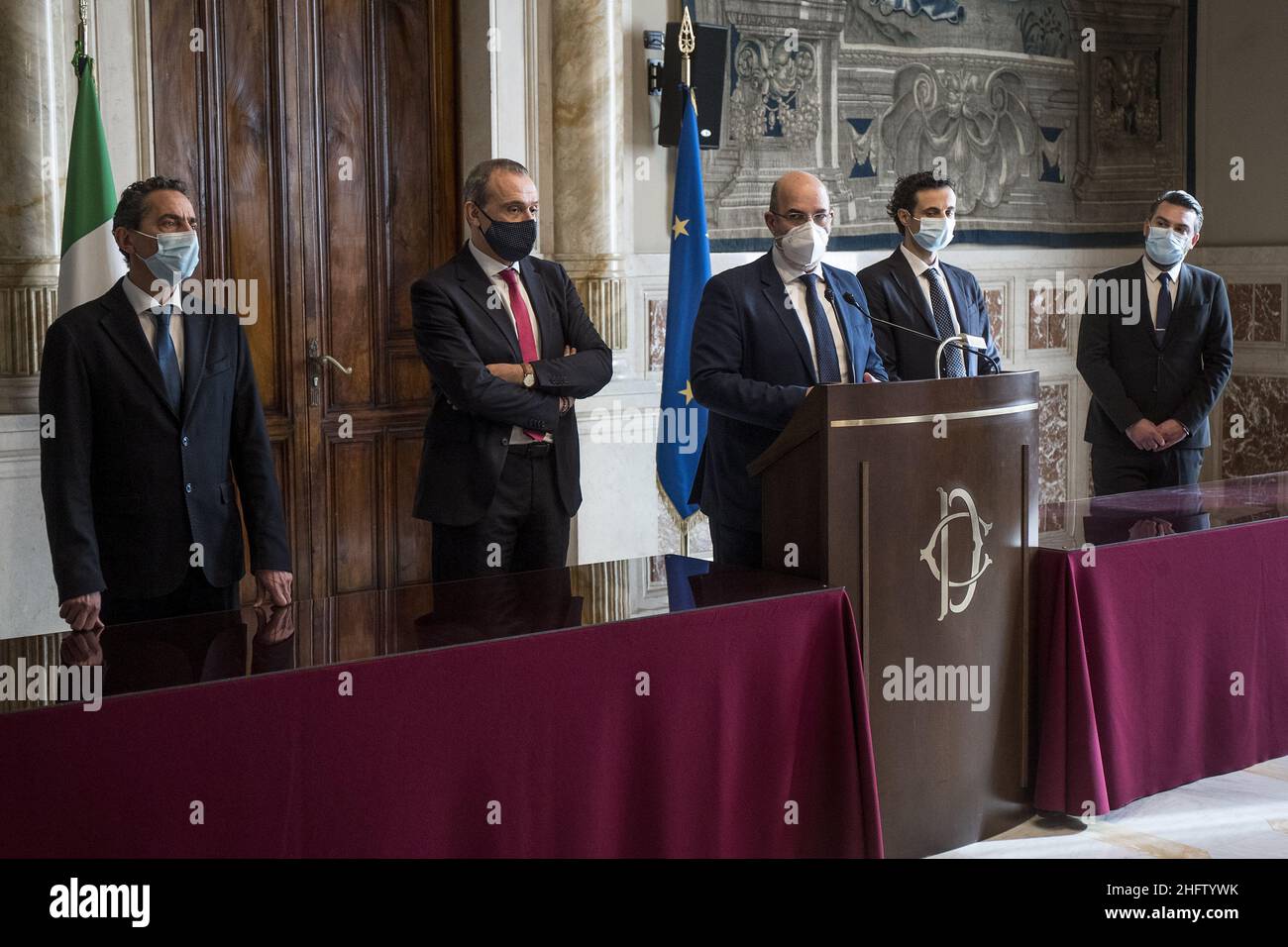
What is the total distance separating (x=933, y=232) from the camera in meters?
4.71

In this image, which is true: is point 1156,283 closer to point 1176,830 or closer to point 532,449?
point 1176,830

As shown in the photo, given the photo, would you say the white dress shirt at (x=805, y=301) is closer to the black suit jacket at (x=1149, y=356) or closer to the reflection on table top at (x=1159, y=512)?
the reflection on table top at (x=1159, y=512)

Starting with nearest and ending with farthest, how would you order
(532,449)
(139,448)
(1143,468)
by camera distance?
(139,448) → (532,449) → (1143,468)

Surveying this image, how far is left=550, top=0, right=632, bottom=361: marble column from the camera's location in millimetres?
5707

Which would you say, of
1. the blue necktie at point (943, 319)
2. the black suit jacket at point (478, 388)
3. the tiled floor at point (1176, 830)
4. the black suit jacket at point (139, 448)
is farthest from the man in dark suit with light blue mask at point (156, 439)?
the blue necktie at point (943, 319)

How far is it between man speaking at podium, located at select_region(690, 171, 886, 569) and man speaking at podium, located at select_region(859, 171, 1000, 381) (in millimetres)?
617

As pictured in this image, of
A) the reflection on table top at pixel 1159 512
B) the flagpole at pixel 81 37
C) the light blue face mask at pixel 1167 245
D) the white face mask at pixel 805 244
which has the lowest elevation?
the reflection on table top at pixel 1159 512

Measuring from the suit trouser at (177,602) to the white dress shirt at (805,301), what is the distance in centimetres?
168

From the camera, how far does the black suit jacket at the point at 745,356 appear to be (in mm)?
3926

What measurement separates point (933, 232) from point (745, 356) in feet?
3.51

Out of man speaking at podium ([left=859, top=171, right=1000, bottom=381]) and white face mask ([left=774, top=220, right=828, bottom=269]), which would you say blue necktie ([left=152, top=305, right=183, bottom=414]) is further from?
man speaking at podium ([left=859, top=171, right=1000, bottom=381])

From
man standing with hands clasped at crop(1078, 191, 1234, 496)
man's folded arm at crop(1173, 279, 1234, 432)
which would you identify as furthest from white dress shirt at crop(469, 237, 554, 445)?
man's folded arm at crop(1173, 279, 1234, 432)

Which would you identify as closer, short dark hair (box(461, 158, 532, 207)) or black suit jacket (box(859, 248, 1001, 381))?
short dark hair (box(461, 158, 532, 207))

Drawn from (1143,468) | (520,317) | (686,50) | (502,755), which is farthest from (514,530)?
(686,50)
